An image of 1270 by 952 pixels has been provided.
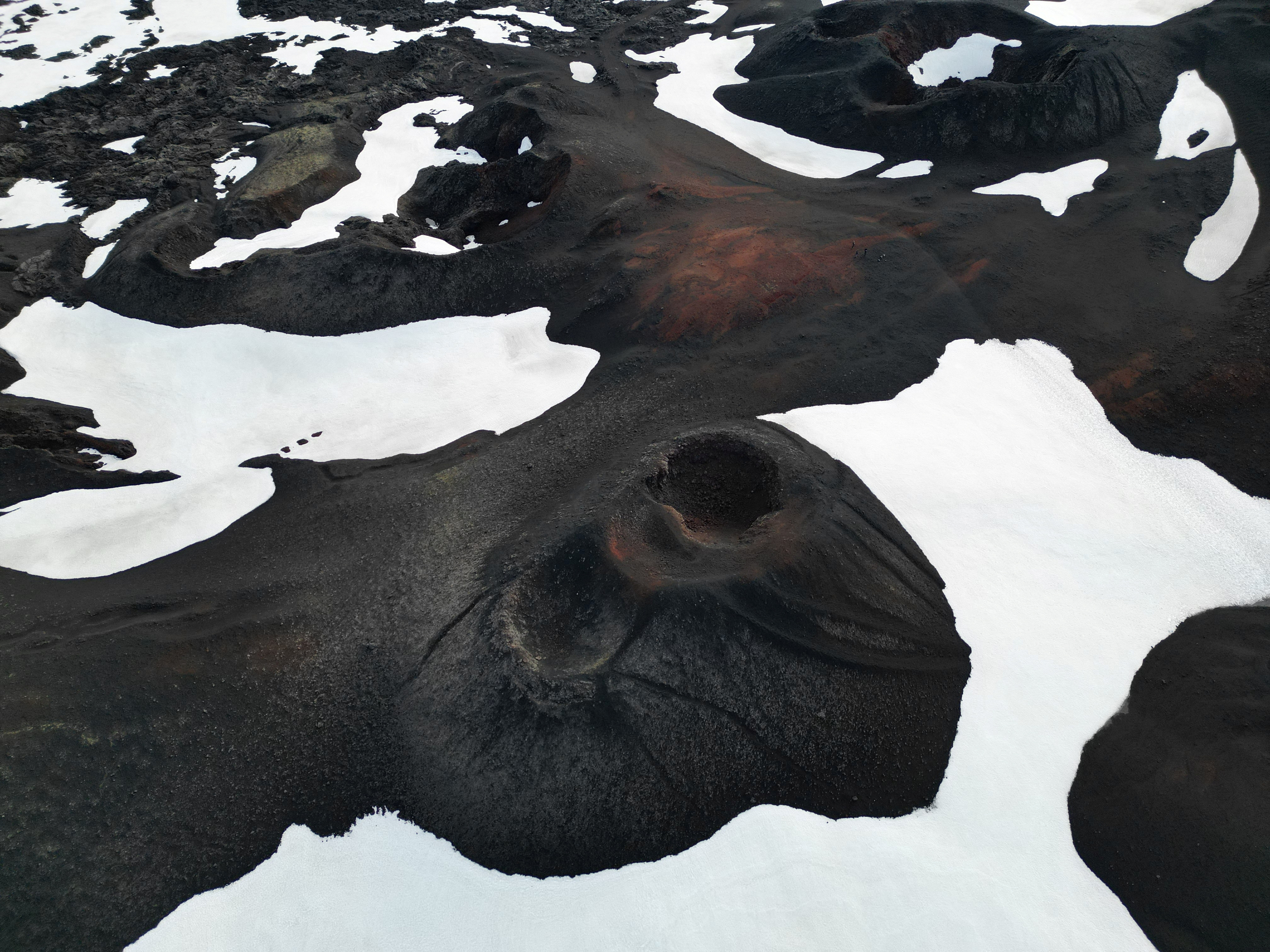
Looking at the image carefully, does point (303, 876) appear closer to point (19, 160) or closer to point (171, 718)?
point (171, 718)

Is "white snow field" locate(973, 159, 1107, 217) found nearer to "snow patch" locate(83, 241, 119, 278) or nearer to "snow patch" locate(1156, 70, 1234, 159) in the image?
"snow patch" locate(1156, 70, 1234, 159)

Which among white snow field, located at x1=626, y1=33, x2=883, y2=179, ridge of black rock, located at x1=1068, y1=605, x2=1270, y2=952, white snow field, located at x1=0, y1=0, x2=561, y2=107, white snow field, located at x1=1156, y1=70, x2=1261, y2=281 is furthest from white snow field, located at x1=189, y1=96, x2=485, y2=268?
white snow field, located at x1=1156, y1=70, x2=1261, y2=281

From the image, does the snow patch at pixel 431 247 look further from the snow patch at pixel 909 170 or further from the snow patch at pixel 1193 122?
the snow patch at pixel 1193 122

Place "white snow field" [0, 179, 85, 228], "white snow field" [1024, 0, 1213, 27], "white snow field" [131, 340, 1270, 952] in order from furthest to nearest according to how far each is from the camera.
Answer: "white snow field" [1024, 0, 1213, 27] < "white snow field" [0, 179, 85, 228] < "white snow field" [131, 340, 1270, 952]

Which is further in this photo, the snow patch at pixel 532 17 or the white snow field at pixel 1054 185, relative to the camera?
the snow patch at pixel 532 17

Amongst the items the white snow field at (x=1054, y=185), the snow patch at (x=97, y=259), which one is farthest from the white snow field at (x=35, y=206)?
the white snow field at (x=1054, y=185)
